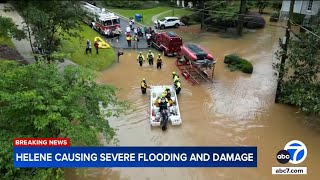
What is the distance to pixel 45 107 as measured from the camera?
477 inches

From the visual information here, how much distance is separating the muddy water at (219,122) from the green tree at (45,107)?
3474 mm

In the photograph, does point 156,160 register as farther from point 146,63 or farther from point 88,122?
point 146,63

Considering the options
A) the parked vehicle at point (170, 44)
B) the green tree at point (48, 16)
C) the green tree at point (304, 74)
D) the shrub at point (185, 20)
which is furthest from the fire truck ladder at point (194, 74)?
the shrub at point (185, 20)

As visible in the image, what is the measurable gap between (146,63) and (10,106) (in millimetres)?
17439

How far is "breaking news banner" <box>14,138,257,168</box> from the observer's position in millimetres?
10922

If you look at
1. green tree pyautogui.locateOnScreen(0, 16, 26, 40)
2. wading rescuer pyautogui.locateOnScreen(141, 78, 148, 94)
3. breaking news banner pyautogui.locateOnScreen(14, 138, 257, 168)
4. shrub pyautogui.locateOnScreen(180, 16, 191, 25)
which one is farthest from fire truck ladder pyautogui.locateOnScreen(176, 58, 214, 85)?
shrub pyautogui.locateOnScreen(180, 16, 191, 25)

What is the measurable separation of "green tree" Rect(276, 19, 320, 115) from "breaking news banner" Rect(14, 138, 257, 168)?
857cm

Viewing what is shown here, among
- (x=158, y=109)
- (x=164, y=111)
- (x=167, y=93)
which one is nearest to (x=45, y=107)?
(x=164, y=111)

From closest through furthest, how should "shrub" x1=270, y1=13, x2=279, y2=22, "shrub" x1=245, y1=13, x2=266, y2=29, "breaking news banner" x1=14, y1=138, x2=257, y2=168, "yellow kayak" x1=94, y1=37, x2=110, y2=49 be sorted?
"breaking news banner" x1=14, y1=138, x2=257, y2=168 → "yellow kayak" x1=94, y1=37, x2=110, y2=49 → "shrub" x1=245, y1=13, x2=266, y2=29 → "shrub" x1=270, y1=13, x2=279, y2=22

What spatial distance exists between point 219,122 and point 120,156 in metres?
10.2

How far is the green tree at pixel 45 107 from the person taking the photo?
1173cm

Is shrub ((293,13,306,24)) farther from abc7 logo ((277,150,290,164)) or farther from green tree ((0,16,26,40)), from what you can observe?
green tree ((0,16,26,40))

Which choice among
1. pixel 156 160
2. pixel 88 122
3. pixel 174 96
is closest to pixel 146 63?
pixel 174 96

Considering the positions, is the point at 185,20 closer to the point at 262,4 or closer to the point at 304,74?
the point at 262,4
